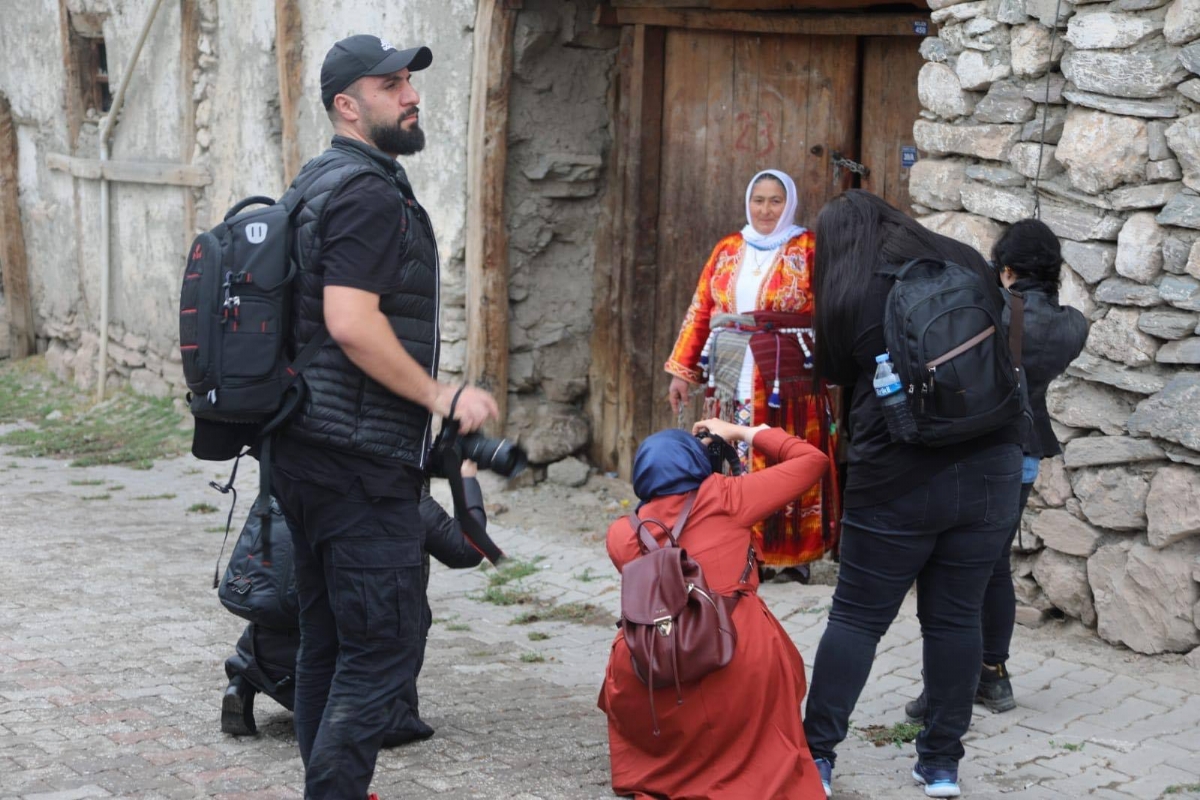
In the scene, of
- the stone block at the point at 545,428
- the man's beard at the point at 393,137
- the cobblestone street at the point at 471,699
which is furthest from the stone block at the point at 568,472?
the man's beard at the point at 393,137

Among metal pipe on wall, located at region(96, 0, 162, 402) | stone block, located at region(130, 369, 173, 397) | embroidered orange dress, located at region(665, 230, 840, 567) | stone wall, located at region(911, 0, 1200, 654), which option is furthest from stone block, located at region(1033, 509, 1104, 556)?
metal pipe on wall, located at region(96, 0, 162, 402)

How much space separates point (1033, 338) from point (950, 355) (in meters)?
0.66

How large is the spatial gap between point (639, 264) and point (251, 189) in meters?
3.09

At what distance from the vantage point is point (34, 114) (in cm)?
1116

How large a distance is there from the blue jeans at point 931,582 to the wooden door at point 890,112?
8.17ft

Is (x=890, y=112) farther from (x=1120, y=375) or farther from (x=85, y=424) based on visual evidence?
(x=85, y=424)

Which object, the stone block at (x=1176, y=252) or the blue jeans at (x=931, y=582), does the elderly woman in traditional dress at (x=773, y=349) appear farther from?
the blue jeans at (x=931, y=582)

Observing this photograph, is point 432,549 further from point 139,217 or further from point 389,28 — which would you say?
point 139,217

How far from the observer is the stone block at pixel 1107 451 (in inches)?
180

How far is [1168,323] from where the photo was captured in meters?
4.46

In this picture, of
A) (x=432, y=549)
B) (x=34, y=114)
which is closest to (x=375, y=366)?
(x=432, y=549)

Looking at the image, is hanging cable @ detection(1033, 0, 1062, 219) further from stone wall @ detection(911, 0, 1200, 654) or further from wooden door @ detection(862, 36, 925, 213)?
wooden door @ detection(862, 36, 925, 213)

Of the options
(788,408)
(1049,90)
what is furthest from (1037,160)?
(788,408)

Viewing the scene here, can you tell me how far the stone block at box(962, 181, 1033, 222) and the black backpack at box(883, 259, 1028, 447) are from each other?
147 centimetres
